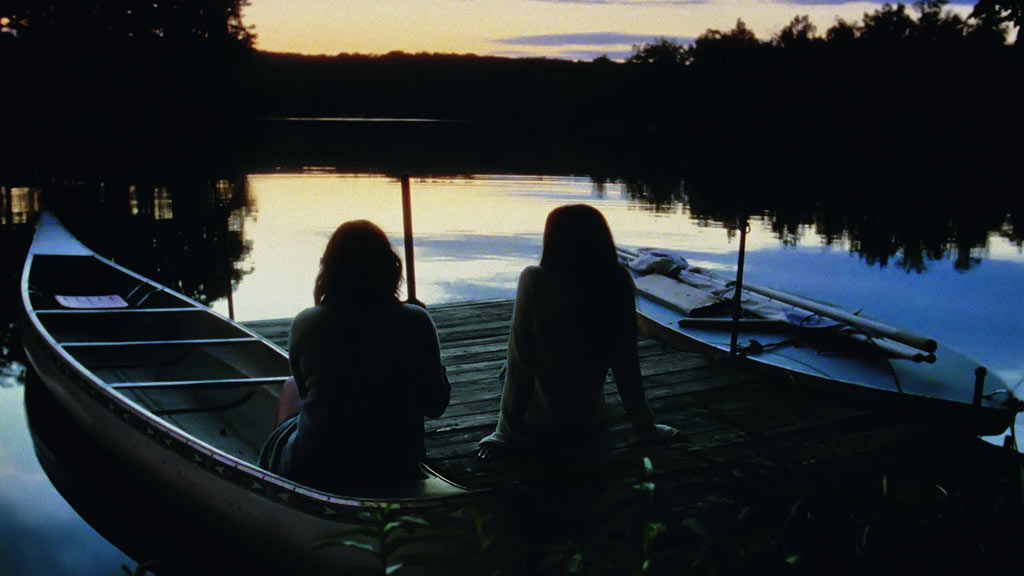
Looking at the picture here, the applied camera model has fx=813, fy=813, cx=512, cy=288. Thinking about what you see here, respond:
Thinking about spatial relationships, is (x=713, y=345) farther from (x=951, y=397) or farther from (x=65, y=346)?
(x=65, y=346)

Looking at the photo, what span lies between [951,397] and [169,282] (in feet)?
40.9

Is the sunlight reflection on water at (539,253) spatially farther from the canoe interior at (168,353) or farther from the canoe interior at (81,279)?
the canoe interior at (168,353)

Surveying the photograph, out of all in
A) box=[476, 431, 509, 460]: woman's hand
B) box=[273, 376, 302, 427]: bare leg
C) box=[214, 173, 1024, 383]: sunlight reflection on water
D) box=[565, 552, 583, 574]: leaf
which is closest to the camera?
box=[565, 552, 583, 574]: leaf

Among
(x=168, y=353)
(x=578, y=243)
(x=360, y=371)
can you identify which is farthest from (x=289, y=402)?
(x=168, y=353)

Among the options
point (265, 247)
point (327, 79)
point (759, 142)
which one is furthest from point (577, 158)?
point (327, 79)

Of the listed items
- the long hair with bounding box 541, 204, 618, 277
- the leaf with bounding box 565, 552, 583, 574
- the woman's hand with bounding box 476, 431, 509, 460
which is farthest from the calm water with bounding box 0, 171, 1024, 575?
the leaf with bounding box 565, 552, 583, 574

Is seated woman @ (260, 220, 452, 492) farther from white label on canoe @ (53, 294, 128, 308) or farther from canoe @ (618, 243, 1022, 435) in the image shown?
white label on canoe @ (53, 294, 128, 308)

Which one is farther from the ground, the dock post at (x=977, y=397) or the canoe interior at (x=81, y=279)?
the canoe interior at (x=81, y=279)

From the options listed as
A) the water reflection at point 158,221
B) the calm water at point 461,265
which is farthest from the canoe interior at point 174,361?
the water reflection at point 158,221

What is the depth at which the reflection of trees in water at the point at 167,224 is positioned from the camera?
47.9ft

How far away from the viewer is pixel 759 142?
44.9 metres

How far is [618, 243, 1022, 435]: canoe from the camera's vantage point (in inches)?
197

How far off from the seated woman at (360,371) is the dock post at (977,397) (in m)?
3.27

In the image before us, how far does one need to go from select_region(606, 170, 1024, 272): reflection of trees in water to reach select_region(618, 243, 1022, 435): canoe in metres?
8.39
